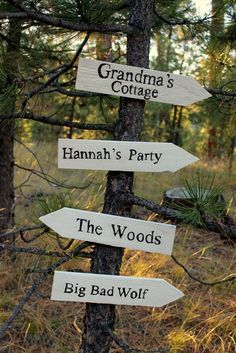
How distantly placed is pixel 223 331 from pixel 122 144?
1.68m

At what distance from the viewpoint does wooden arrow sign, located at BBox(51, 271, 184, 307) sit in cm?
174

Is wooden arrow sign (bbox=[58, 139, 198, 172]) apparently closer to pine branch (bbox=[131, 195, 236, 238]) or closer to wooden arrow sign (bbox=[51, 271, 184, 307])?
pine branch (bbox=[131, 195, 236, 238])

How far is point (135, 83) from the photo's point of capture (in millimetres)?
1730

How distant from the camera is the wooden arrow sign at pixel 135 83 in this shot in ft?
5.60

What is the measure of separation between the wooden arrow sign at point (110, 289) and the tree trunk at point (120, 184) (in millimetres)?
98

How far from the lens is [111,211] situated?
6.04ft

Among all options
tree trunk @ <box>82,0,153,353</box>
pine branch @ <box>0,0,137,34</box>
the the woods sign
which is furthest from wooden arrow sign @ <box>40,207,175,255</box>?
pine branch @ <box>0,0,137,34</box>

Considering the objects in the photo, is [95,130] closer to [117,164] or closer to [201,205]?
[117,164]

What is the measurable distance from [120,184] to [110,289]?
430 millimetres

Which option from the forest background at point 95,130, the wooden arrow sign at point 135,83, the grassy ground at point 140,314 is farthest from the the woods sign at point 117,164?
the grassy ground at point 140,314

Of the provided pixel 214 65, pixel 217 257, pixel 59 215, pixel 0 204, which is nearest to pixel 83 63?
pixel 59 215

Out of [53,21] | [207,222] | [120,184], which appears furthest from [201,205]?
[53,21]

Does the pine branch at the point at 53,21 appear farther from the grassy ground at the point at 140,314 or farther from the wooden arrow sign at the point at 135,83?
the grassy ground at the point at 140,314

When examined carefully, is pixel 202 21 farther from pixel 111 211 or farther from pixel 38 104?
pixel 111 211
